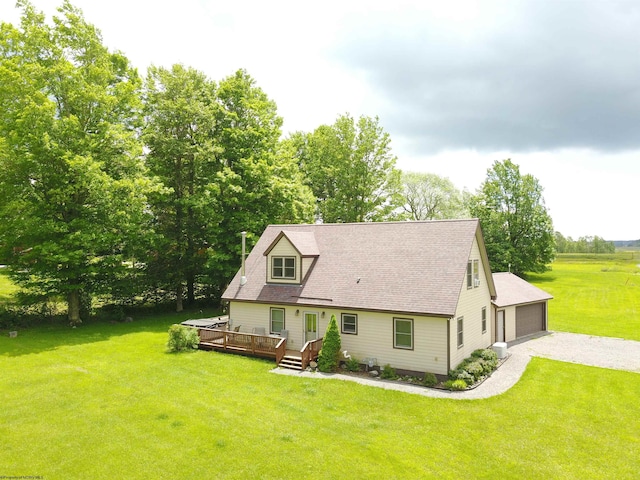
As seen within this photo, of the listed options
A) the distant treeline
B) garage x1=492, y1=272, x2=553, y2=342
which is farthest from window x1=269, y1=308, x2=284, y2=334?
the distant treeline

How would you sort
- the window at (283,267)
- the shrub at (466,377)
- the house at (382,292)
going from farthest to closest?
1. the window at (283,267)
2. the house at (382,292)
3. the shrub at (466,377)

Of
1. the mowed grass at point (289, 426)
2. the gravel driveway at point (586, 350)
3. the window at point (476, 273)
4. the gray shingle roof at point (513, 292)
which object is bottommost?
the gravel driveway at point (586, 350)

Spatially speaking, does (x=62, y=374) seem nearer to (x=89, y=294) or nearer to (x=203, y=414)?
(x=203, y=414)

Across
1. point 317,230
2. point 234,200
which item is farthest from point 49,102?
point 317,230

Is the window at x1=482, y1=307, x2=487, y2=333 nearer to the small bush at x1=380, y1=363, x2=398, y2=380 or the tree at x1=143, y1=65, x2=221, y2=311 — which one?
the small bush at x1=380, y1=363, x2=398, y2=380

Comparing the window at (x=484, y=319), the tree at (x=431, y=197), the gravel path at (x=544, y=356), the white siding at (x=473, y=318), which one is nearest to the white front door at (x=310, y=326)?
the gravel path at (x=544, y=356)

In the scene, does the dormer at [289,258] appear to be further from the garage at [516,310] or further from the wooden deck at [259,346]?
the garage at [516,310]

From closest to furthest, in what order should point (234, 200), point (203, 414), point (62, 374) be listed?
1. point (203, 414)
2. point (62, 374)
3. point (234, 200)
